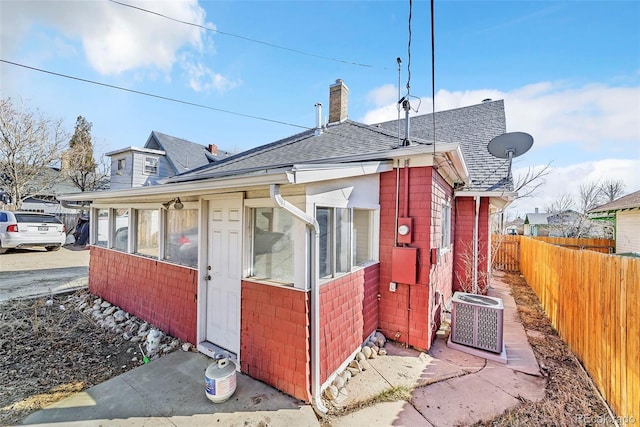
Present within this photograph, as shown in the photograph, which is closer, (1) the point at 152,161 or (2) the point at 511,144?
(2) the point at 511,144

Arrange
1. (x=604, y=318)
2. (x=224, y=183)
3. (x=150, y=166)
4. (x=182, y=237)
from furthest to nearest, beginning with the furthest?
(x=150, y=166), (x=182, y=237), (x=604, y=318), (x=224, y=183)

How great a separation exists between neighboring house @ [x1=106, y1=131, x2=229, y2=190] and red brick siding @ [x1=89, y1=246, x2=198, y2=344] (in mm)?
12329

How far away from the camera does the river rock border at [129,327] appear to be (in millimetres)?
4621

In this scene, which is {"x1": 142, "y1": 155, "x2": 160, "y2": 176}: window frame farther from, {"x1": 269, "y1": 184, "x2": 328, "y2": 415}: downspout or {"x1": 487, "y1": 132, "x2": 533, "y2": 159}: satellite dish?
{"x1": 487, "y1": 132, "x2": 533, "y2": 159}: satellite dish

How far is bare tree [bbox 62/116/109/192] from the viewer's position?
63.2 ft

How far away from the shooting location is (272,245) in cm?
373

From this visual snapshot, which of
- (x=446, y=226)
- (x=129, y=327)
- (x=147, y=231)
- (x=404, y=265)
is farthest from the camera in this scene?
(x=446, y=226)

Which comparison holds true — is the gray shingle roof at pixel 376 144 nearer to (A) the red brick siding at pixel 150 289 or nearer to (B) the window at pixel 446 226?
(B) the window at pixel 446 226

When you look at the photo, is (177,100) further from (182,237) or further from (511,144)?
(511,144)

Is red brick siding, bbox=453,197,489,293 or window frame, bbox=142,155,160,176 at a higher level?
window frame, bbox=142,155,160,176

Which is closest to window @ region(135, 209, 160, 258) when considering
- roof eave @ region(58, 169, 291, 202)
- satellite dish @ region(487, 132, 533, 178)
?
roof eave @ region(58, 169, 291, 202)

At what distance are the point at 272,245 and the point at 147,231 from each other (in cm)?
350

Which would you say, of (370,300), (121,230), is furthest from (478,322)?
(121,230)

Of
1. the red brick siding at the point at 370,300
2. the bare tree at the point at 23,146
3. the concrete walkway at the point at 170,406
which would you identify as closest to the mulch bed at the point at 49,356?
the concrete walkway at the point at 170,406
